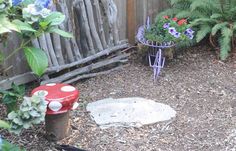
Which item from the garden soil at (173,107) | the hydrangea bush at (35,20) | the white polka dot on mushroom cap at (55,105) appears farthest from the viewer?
the garden soil at (173,107)

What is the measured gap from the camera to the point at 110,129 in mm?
3672

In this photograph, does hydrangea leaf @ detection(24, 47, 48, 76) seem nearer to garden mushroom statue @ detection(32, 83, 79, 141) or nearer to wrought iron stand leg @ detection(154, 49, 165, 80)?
garden mushroom statue @ detection(32, 83, 79, 141)

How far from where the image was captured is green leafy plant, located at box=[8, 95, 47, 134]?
290 centimetres

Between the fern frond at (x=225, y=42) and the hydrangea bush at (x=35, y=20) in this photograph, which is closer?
the hydrangea bush at (x=35, y=20)

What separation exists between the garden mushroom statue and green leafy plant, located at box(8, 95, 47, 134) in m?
0.28

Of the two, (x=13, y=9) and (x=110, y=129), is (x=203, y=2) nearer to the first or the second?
(x=110, y=129)

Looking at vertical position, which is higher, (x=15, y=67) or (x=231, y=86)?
(x=15, y=67)

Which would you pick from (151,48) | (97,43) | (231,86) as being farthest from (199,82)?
(97,43)

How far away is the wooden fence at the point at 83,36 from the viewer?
429 cm

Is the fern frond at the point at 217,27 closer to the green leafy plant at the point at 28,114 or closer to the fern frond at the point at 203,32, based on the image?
the fern frond at the point at 203,32

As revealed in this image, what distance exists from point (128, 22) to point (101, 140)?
2.15 m

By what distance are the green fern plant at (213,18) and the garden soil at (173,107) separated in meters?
0.22

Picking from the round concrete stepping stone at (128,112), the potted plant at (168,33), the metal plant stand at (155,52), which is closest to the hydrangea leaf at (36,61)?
the round concrete stepping stone at (128,112)

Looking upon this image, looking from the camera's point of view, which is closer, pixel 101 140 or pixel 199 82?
pixel 101 140
